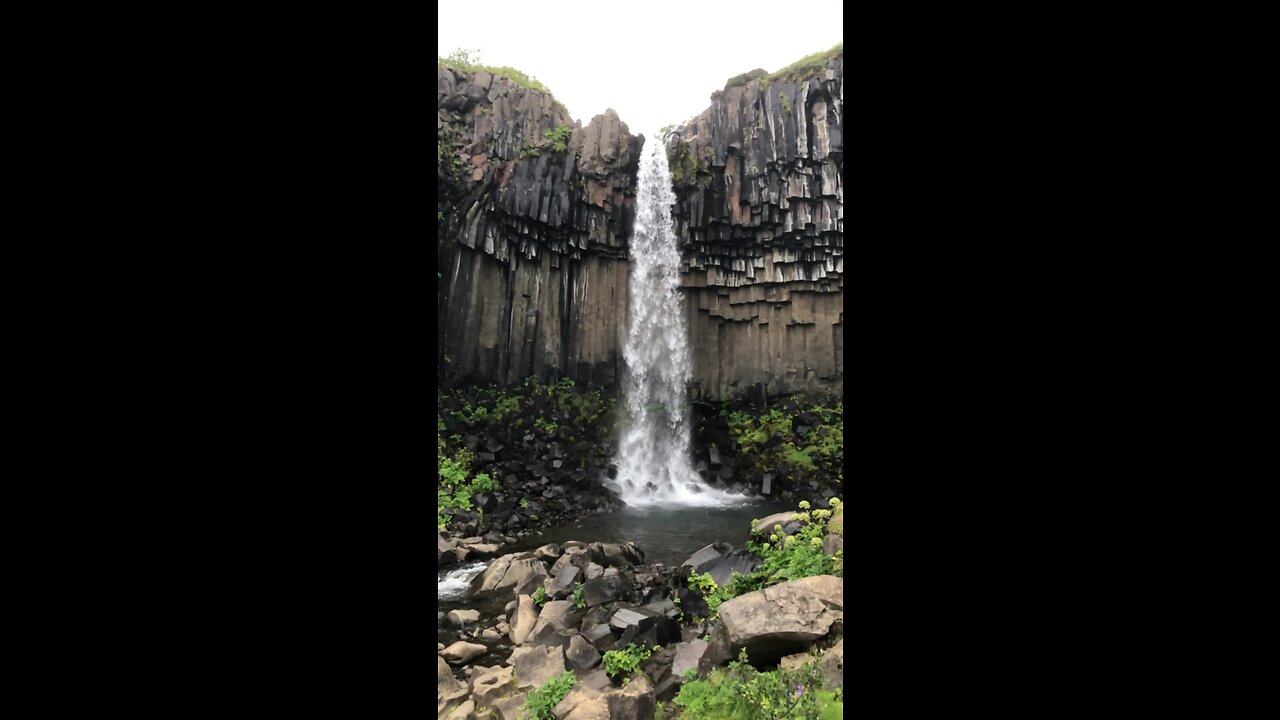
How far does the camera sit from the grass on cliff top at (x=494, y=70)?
14469 mm

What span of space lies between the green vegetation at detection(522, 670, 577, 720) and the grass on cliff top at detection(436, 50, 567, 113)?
1400 cm

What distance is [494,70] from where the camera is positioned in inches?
583

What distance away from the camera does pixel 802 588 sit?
16.5 ft

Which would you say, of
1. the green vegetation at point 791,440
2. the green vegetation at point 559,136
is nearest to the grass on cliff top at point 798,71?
the green vegetation at point 559,136

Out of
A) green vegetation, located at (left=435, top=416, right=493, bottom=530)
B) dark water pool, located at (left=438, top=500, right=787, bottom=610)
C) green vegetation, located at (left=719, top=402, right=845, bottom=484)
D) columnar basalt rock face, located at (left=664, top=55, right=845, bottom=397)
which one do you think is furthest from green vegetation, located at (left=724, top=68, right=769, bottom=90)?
green vegetation, located at (left=435, top=416, right=493, bottom=530)

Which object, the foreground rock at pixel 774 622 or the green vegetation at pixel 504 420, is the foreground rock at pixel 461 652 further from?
the green vegetation at pixel 504 420

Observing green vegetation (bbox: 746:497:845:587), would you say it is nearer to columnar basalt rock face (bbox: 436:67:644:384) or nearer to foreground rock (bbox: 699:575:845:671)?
foreground rock (bbox: 699:575:845:671)

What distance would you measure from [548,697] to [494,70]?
14.5m

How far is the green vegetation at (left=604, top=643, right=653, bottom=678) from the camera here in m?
5.30
